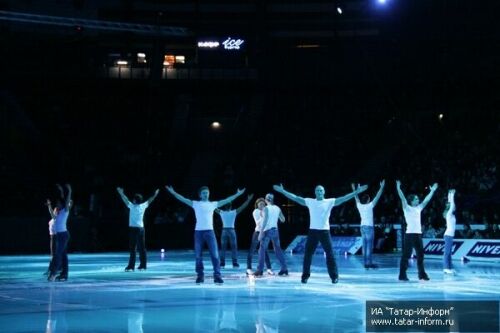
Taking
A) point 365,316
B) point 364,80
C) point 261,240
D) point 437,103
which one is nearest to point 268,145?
point 364,80

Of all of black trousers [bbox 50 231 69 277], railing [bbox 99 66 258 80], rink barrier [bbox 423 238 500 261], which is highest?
railing [bbox 99 66 258 80]

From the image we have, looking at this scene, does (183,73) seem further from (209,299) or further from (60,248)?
(209,299)

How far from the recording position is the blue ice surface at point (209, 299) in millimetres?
9664

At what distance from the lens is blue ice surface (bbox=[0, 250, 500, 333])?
9664mm

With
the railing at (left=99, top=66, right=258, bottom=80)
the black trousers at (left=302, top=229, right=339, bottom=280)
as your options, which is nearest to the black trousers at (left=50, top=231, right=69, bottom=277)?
the black trousers at (left=302, top=229, right=339, bottom=280)

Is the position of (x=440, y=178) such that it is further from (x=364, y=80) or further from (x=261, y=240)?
(x=261, y=240)

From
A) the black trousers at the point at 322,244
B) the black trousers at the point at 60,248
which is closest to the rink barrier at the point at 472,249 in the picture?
the black trousers at the point at 322,244

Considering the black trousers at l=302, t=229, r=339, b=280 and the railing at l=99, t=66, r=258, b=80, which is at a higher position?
the railing at l=99, t=66, r=258, b=80

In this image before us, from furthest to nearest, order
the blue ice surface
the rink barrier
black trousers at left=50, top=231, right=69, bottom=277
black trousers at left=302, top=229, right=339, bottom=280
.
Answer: the rink barrier, black trousers at left=50, top=231, right=69, bottom=277, black trousers at left=302, top=229, right=339, bottom=280, the blue ice surface

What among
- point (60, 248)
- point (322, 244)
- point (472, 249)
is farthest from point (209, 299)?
point (472, 249)

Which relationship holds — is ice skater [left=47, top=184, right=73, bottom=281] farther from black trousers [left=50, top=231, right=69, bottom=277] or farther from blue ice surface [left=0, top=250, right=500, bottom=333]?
blue ice surface [left=0, top=250, right=500, bottom=333]

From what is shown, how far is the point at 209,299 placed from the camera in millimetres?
12766

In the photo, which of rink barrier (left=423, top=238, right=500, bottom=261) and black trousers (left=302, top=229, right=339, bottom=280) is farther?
rink barrier (left=423, top=238, right=500, bottom=261)

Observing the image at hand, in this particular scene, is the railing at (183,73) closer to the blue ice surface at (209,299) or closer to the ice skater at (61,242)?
the blue ice surface at (209,299)
